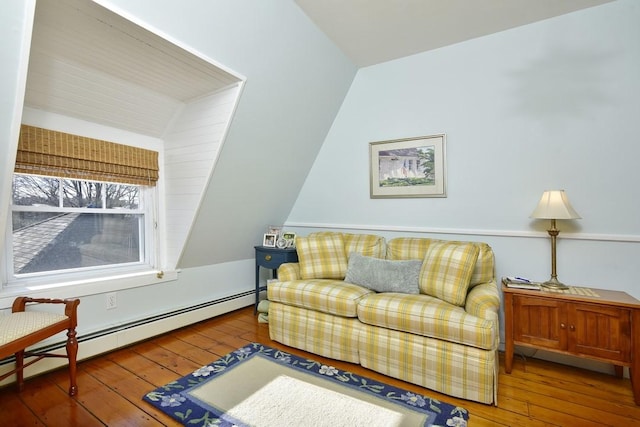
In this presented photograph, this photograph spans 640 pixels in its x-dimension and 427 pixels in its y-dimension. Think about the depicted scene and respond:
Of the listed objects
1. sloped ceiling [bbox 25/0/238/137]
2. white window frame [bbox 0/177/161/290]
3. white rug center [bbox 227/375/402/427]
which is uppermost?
sloped ceiling [bbox 25/0/238/137]

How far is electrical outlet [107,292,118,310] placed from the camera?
7.73 ft

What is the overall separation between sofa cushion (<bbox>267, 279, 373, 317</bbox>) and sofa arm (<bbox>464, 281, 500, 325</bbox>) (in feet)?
2.36

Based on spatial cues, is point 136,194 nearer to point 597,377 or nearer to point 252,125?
point 252,125

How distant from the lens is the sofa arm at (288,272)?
8.90ft

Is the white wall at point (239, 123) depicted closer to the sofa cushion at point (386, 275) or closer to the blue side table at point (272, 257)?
the blue side table at point (272, 257)

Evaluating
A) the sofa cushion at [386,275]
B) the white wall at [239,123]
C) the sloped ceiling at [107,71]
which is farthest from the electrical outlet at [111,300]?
the sofa cushion at [386,275]

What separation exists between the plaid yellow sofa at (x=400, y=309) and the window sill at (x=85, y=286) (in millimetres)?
1042

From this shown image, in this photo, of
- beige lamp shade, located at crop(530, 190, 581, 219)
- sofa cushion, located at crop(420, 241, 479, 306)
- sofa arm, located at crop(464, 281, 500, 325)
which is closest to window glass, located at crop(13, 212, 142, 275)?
sofa cushion, located at crop(420, 241, 479, 306)

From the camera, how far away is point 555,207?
6.88ft

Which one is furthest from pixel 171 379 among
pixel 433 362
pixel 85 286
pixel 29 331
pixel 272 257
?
pixel 433 362

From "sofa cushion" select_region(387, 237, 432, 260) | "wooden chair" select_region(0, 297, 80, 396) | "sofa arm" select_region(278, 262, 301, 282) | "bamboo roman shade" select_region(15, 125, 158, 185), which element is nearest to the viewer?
"wooden chair" select_region(0, 297, 80, 396)

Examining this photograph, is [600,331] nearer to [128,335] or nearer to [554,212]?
[554,212]

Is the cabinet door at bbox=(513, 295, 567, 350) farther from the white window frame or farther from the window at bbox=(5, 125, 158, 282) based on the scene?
the window at bbox=(5, 125, 158, 282)

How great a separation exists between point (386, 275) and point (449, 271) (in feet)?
1.51
